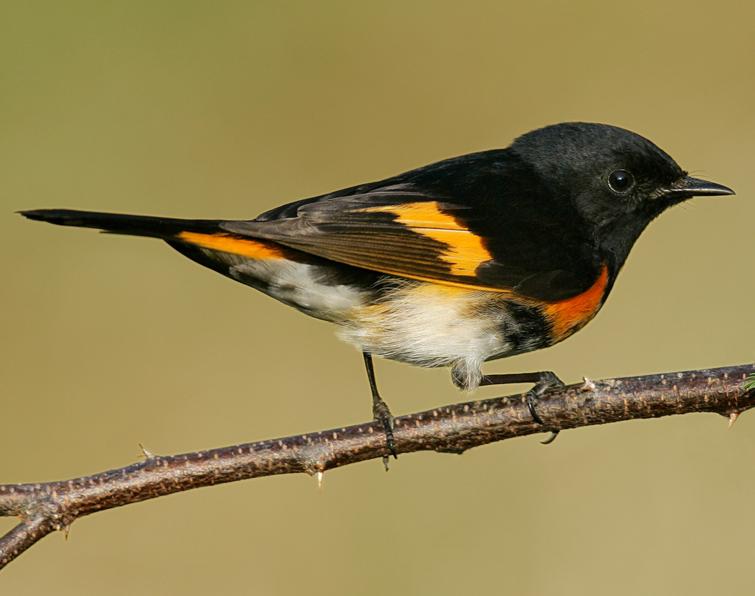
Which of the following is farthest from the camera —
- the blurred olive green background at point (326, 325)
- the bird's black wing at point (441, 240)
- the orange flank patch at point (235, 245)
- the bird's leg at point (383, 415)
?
the blurred olive green background at point (326, 325)

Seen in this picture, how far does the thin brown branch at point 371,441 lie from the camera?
2.84 meters

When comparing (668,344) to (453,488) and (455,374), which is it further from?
(455,374)

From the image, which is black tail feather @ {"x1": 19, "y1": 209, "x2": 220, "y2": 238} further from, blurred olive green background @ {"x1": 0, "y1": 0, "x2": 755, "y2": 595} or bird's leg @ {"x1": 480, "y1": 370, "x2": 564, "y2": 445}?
blurred olive green background @ {"x1": 0, "y1": 0, "x2": 755, "y2": 595}

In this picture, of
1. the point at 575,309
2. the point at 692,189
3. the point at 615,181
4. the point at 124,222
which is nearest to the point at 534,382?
the point at 575,309

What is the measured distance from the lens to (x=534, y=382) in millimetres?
3678

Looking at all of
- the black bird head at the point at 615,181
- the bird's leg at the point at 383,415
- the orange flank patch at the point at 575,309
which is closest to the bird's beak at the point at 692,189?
the black bird head at the point at 615,181

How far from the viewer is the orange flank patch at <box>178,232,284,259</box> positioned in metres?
3.30

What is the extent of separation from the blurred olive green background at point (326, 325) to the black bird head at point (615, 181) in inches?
20.4

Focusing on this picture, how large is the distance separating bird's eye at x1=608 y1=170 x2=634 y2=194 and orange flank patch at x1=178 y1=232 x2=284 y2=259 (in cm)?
133

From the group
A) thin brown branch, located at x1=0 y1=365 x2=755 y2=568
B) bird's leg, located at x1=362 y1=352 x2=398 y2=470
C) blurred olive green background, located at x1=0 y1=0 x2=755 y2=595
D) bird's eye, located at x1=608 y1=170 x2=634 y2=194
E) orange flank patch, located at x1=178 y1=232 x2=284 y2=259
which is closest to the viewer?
thin brown branch, located at x1=0 y1=365 x2=755 y2=568

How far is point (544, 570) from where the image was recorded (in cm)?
530

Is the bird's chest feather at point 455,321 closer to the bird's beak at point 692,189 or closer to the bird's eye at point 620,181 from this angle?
the bird's eye at point 620,181

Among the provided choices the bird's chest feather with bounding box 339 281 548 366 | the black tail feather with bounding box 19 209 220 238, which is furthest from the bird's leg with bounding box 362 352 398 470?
the black tail feather with bounding box 19 209 220 238

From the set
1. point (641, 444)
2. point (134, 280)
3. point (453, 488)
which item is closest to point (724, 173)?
point (641, 444)
